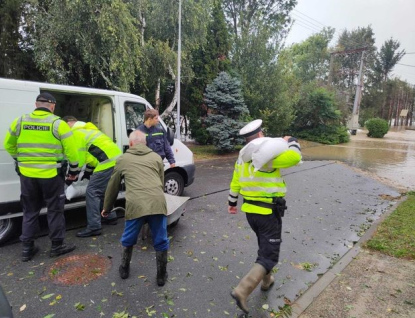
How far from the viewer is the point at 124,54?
1015cm

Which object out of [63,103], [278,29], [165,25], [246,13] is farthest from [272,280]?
[246,13]

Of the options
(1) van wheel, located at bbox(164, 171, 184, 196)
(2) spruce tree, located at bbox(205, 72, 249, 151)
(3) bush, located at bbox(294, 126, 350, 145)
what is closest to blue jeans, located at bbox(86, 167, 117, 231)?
(1) van wheel, located at bbox(164, 171, 184, 196)

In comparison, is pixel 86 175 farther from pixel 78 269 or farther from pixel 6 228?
pixel 78 269

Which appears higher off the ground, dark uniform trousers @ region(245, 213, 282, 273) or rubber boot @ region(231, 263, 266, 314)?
dark uniform trousers @ region(245, 213, 282, 273)

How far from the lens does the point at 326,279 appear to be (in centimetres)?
348

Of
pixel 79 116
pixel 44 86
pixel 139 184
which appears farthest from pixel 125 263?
pixel 79 116

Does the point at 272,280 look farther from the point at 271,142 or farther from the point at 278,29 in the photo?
the point at 278,29

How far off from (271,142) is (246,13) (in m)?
25.7

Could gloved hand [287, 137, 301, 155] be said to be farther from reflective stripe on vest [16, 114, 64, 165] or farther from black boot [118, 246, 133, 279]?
reflective stripe on vest [16, 114, 64, 165]

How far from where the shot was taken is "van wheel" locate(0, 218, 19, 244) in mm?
3974

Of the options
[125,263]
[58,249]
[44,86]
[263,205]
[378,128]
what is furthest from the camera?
[378,128]

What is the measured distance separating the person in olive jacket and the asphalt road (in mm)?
363

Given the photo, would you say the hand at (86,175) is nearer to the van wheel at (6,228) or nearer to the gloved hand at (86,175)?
the gloved hand at (86,175)

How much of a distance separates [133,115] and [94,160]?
4.67ft
